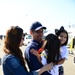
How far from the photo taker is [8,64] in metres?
2.53

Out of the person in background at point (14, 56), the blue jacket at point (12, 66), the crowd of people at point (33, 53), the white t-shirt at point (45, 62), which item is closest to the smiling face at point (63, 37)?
the crowd of people at point (33, 53)

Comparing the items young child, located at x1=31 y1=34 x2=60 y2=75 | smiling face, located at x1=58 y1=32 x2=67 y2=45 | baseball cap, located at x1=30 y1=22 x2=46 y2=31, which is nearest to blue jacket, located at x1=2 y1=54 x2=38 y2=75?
young child, located at x1=31 y1=34 x2=60 y2=75

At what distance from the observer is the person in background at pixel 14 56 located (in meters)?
2.52

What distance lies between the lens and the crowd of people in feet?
8.38

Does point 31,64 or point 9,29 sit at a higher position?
point 9,29

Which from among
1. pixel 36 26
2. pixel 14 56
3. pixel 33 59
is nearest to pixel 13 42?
pixel 14 56

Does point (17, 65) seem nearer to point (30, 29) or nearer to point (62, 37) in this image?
point (30, 29)

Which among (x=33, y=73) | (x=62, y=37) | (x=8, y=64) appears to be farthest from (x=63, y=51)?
(x=8, y=64)

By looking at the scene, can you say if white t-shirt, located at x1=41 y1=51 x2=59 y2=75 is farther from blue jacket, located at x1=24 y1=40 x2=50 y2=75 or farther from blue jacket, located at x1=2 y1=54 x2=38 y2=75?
blue jacket, located at x1=2 y1=54 x2=38 y2=75

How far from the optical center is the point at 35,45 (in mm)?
3039

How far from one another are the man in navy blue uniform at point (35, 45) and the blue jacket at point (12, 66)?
1.22 feet

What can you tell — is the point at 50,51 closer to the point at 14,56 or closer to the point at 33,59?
the point at 33,59

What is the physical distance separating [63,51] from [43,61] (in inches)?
25.7

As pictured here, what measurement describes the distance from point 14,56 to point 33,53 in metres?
0.39
